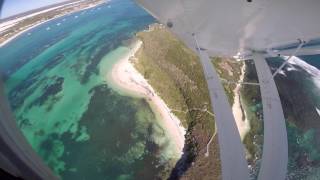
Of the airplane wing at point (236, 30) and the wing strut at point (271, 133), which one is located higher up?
the airplane wing at point (236, 30)

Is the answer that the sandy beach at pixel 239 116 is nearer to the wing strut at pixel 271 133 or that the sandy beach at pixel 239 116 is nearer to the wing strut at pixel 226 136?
the wing strut at pixel 271 133

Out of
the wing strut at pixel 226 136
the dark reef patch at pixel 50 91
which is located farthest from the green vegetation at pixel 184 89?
the wing strut at pixel 226 136

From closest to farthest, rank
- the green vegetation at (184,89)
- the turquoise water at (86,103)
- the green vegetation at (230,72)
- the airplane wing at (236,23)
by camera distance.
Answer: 1. the airplane wing at (236,23)
2. the green vegetation at (230,72)
3. the turquoise water at (86,103)
4. the green vegetation at (184,89)

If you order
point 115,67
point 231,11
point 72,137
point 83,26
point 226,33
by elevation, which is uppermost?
point 231,11

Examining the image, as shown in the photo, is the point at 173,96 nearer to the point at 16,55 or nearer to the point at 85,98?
the point at 85,98

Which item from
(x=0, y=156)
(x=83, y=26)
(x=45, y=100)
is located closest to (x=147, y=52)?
(x=83, y=26)
